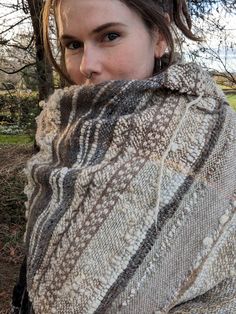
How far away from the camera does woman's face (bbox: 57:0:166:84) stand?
122cm

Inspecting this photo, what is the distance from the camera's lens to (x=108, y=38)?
1.24m

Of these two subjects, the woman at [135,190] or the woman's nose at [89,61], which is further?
the woman's nose at [89,61]

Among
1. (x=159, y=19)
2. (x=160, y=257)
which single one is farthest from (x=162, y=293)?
(x=159, y=19)

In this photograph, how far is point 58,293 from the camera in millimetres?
1109

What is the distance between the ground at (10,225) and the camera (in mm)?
5002

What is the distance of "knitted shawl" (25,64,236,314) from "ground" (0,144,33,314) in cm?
356

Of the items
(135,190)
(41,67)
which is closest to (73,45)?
(135,190)

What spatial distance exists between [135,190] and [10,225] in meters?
5.41

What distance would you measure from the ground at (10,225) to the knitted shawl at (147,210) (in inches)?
140

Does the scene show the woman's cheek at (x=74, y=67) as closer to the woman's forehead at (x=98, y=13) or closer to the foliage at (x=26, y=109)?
the woman's forehead at (x=98, y=13)

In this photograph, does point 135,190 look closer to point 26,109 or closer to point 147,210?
point 147,210

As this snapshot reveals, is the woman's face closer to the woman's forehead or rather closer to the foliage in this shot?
the woman's forehead

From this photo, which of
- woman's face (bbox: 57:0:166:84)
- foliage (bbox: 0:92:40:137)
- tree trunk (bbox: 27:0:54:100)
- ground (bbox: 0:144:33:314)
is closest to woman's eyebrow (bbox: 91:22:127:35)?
woman's face (bbox: 57:0:166:84)

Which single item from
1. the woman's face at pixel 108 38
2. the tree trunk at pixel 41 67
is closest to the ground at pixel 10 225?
the tree trunk at pixel 41 67
